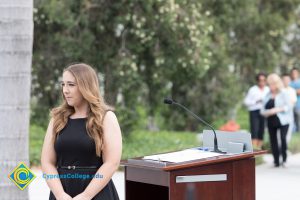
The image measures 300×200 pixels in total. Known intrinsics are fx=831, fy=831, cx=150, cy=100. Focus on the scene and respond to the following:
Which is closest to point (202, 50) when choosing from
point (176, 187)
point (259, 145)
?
point (259, 145)

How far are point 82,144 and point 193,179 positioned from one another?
2.43ft

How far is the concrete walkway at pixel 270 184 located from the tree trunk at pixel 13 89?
4.15m

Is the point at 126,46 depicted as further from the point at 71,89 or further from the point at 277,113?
the point at 71,89

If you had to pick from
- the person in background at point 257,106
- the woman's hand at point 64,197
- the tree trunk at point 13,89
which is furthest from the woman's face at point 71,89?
the person in background at point 257,106

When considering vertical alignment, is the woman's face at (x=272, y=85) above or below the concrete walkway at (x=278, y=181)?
above

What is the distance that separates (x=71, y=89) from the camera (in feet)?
16.9

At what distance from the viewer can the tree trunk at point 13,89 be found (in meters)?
6.35

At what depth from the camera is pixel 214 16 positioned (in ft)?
72.3

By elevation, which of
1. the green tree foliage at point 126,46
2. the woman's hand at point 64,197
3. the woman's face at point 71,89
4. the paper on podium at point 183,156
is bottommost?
the woman's hand at point 64,197

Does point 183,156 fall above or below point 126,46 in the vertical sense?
below

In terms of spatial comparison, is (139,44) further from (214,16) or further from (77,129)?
(77,129)

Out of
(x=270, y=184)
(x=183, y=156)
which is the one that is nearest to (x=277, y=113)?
(x=270, y=184)

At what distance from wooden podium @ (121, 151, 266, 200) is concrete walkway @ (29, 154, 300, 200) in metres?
4.97

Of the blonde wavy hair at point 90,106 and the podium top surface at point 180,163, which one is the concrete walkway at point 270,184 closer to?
the podium top surface at point 180,163
